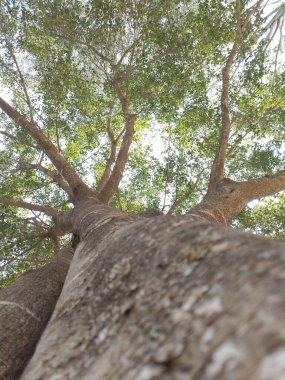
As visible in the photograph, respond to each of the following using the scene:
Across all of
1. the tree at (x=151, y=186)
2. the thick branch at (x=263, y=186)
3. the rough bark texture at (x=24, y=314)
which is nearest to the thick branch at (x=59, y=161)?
the tree at (x=151, y=186)

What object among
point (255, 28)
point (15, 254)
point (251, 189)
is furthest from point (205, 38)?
point (15, 254)

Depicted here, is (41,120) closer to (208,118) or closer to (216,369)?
(208,118)

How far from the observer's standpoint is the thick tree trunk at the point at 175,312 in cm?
134

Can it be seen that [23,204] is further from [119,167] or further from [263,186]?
[263,186]

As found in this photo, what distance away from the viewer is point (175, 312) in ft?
5.64

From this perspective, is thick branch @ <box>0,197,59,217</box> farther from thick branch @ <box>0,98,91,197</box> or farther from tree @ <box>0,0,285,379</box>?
thick branch @ <box>0,98,91,197</box>

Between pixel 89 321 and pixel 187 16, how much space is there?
1012cm

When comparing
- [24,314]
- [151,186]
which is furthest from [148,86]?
[24,314]

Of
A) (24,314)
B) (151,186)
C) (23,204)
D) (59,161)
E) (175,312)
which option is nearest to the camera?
(175,312)

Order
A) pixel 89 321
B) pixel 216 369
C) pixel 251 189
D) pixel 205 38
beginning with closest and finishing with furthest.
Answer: pixel 216 369
pixel 89 321
pixel 251 189
pixel 205 38

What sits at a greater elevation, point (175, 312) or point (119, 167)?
point (119, 167)

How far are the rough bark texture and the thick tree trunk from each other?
1.40m

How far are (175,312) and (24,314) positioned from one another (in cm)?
318

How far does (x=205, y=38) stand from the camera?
10.5 meters
